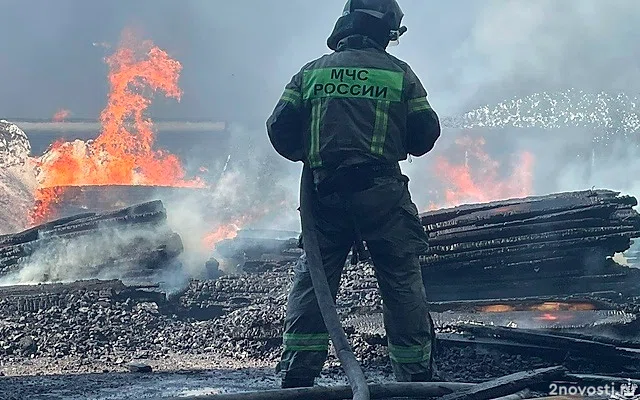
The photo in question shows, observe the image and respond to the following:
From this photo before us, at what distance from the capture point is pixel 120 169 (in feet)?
64.9

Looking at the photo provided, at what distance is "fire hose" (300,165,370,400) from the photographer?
3.50 m

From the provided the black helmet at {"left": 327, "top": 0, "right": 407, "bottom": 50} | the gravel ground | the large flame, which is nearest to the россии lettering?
the black helmet at {"left": 327, "top": 0, "right": 407, "bottom": 50}

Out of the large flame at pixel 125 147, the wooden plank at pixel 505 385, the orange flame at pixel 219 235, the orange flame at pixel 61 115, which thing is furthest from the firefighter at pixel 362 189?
the orange flame at pixel 61 115

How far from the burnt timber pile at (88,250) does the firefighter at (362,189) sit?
275 inches

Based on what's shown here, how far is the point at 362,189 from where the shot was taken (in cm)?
433

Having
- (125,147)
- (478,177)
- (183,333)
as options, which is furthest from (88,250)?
(478,177)

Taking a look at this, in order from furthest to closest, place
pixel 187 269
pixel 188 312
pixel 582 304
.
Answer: pixel 187 269 < pixel 188 312 < pixel 582 304

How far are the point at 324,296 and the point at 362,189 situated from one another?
0.68m

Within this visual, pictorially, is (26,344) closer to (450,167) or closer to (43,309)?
(43,309)

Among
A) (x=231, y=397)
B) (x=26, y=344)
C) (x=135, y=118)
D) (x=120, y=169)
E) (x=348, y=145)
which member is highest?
(x=135, y=118)

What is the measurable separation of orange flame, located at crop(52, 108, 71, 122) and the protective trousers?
81.8ft

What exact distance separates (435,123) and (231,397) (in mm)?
2076

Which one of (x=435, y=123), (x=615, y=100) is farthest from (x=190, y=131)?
(x=435, y=123)

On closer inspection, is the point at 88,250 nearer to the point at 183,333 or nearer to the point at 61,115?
the point at 183,333
